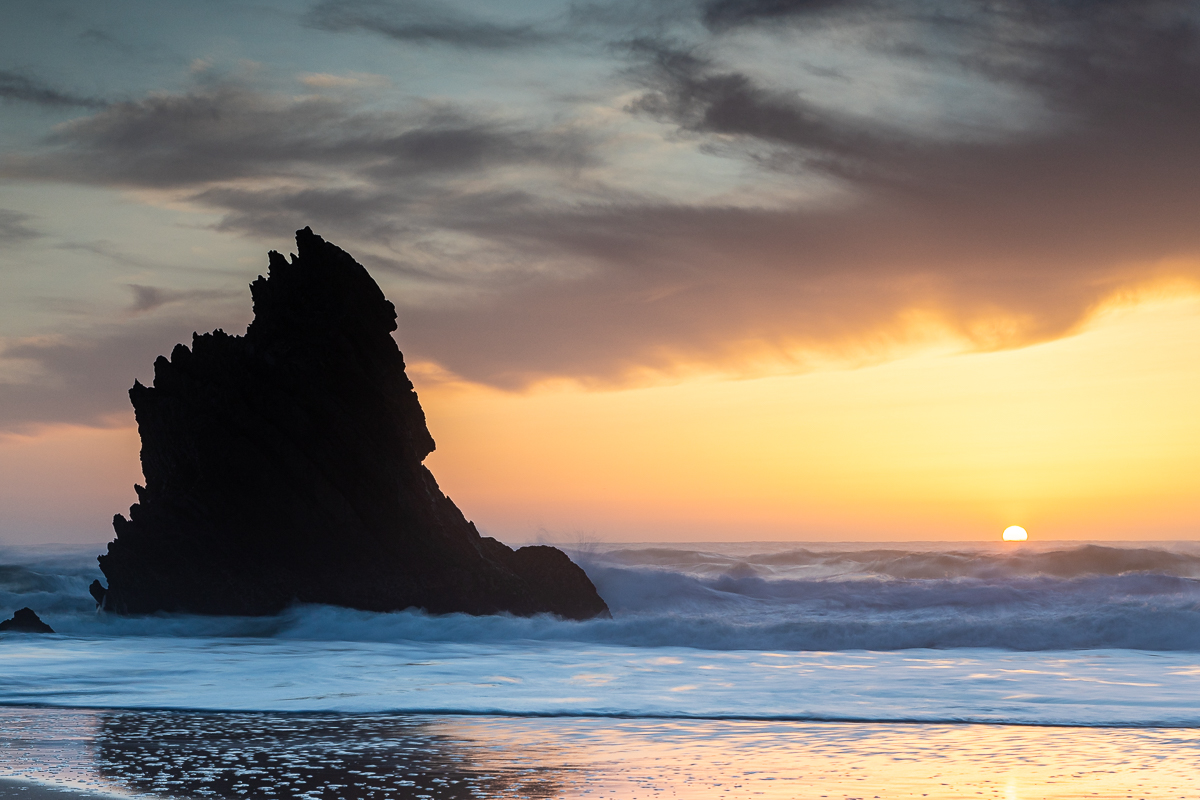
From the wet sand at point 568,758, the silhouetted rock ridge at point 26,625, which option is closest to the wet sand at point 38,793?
the wet sand at point 568,758

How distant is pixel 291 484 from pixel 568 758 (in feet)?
58.3

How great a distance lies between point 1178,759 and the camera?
947 centimetres

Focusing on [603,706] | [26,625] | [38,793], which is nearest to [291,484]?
[26,625]

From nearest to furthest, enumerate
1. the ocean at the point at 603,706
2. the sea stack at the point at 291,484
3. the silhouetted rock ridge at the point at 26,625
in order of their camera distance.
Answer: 1. the ocean at the point at 603,706
2. the silhouetted rock ridge at the point at 26,625
3. the sea stack at the point at 291,484

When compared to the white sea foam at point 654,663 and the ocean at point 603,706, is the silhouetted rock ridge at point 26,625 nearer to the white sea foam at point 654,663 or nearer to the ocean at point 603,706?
the white sea foam at point 654,663

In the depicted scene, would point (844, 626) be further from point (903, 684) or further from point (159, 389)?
point (159, 389)

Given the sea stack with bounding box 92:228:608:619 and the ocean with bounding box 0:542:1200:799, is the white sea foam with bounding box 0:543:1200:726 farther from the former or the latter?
the sea stack with bounding box 92:228:608:619

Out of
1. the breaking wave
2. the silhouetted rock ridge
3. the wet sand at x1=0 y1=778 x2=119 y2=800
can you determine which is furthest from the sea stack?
the wet sand at x1=0 y1=778 x2=119 y2=800

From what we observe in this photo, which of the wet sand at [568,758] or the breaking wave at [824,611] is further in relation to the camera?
the breaking wave at [824,611]

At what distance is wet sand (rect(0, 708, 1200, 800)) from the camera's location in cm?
795

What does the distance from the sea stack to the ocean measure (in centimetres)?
107

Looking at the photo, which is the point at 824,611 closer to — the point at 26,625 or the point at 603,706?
the point at 603,706

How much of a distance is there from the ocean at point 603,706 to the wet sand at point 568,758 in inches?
1.6

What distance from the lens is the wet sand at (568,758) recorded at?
795cm
